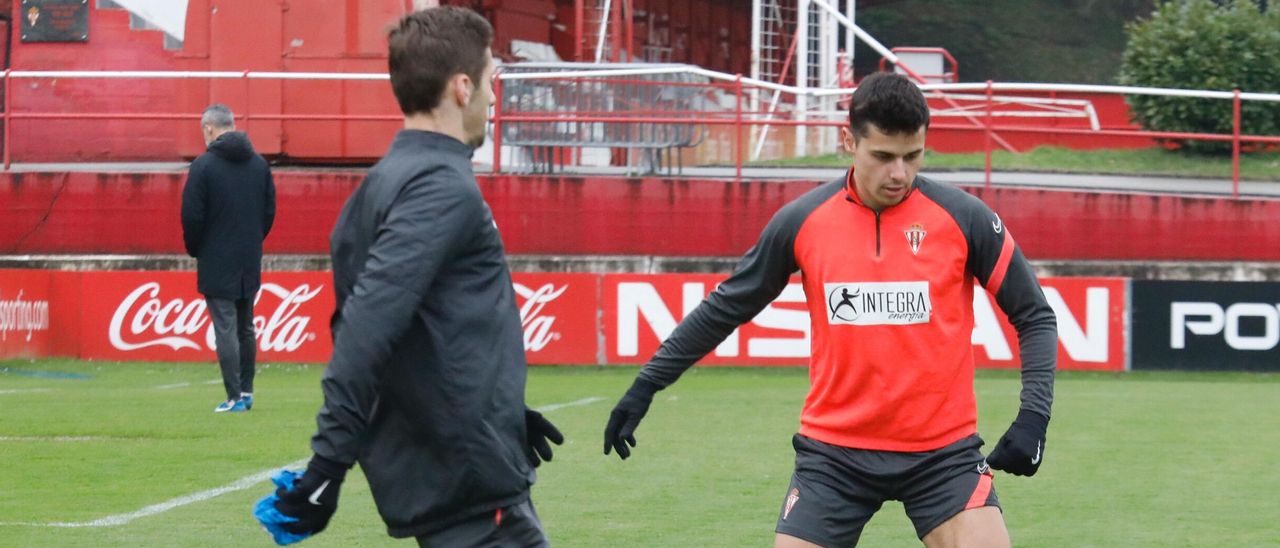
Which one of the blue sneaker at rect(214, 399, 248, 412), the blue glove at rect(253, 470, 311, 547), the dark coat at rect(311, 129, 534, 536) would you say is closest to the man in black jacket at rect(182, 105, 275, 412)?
the blue sneaker at rect(214, 399, 248, 412)

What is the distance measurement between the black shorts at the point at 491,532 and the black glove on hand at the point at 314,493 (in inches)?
11.9

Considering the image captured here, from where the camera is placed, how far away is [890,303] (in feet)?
14.9

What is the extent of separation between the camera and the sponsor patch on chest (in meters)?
4.54

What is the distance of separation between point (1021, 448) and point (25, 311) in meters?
13.9

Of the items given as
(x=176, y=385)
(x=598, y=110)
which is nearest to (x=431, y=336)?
(x=176, y=385)

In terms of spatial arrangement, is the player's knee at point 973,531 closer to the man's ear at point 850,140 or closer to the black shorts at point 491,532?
the man's ear at point 850,140

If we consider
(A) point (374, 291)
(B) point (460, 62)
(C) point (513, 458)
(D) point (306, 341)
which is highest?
(B) point (460, 62)

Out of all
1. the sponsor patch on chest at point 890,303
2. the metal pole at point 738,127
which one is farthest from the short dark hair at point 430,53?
the metal pole at point 738,127

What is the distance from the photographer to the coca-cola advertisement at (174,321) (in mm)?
16375

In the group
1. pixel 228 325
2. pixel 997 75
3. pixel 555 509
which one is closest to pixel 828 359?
pixel 555 509

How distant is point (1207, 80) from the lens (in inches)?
877

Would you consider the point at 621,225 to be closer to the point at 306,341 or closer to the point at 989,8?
the point at 306,341

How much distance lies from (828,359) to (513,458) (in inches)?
45.7

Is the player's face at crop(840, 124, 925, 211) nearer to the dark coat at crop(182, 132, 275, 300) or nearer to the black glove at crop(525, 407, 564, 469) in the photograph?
the black glove at crop(525, 407, 564, 469)
